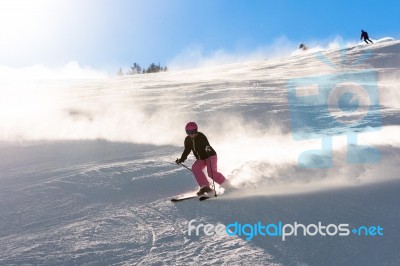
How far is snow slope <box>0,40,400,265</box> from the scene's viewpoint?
12.9ft

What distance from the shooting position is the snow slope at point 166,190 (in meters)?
3.92

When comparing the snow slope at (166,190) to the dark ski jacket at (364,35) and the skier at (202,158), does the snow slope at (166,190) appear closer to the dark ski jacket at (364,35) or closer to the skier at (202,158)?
the skier at (202,158)

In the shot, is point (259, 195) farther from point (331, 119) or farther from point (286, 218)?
point (331, 119)

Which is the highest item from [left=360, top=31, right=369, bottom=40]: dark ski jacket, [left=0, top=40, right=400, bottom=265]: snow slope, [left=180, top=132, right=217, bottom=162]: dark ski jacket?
[left=360, top=31, right=369, bottom=40]: dark ski jacket

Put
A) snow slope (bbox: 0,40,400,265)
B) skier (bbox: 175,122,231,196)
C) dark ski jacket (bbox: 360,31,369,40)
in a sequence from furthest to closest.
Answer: dark ski jacket (bbox: 360,31,369,40) < skier (bbox: 175,122,231,196) < snow slope (bbox: 0,40,400,265)

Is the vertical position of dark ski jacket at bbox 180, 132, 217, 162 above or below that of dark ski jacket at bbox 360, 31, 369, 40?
below

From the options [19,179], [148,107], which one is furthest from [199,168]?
[148,107]

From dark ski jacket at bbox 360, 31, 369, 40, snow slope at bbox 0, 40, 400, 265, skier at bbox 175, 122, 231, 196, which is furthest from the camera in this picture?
dark ski jacket at bbox 360, 31, 369, 40

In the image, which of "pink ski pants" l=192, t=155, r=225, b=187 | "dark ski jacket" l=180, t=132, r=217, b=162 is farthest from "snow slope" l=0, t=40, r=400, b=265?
"dark ski jacket" l=180, t=132, r=217, b=162

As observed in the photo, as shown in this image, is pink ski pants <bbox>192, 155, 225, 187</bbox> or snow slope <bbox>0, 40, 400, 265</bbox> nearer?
snow slope <bbox>0, 40, 400, 265</bbox>

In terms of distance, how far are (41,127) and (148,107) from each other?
11.0ft

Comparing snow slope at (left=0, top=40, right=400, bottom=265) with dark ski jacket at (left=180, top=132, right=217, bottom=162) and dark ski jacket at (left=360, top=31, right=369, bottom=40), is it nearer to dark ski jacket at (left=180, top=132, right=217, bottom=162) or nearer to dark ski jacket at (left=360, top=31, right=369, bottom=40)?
dark ski jacket at (left=180, top=132, right=217, bottom=162)

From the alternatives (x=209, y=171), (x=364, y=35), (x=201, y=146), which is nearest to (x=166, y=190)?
(x=209, y=171)

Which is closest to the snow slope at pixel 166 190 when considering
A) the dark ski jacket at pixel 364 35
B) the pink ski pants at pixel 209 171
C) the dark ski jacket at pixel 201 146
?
the pink ski pants at pixel 209 171
